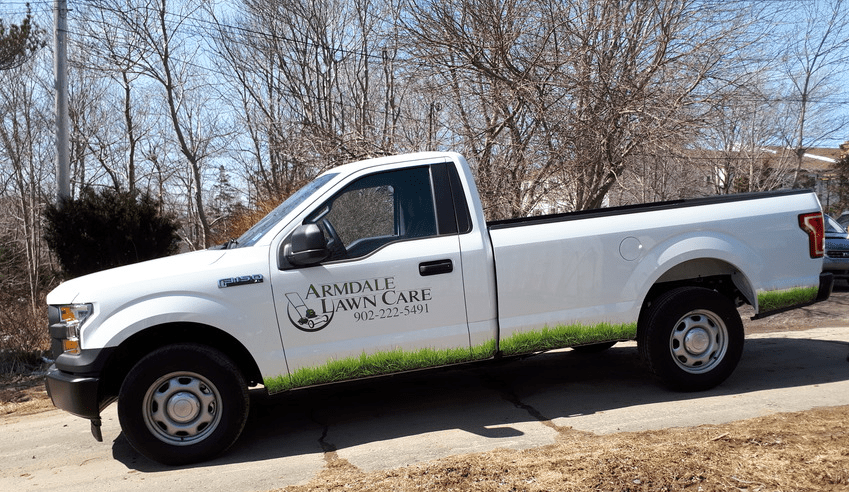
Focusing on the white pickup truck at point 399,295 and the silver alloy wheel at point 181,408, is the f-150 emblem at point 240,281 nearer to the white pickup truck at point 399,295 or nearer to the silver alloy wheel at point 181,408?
the white pickup truck at point 399,295

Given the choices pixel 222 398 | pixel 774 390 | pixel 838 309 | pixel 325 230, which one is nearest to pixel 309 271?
pixel 325 230

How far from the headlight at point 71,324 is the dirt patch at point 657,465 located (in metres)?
1.88

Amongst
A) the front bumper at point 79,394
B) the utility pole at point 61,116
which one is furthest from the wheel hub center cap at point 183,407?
the utility pole at point 61,116

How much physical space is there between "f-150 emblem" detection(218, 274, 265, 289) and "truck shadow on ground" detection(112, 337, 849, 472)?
1.24 m

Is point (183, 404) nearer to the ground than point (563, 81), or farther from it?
nearer to the ground

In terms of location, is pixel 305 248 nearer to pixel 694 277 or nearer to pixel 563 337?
pixel 563 337

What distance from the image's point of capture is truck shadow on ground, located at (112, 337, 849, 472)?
5.04 metres

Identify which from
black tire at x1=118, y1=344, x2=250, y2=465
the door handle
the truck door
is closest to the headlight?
black tire at x1=118, y1=344, x2=250, y2=465

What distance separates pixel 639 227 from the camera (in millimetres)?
5398

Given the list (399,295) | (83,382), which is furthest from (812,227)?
(83,382)

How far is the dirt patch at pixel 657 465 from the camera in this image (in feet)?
11.7

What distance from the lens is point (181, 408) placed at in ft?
15.1

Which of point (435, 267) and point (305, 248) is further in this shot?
point (435, 267)

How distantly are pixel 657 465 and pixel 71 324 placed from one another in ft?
12.8
